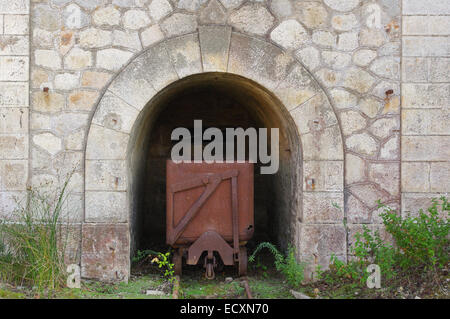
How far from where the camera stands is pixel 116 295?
4324 mm

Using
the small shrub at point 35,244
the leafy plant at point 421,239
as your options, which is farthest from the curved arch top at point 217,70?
the leafy plant at point 421,239

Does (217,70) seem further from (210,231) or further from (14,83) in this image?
(14,83)

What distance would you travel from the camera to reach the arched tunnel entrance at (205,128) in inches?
209

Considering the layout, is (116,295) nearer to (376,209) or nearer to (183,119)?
(376,209)

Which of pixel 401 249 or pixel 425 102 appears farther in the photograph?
pixel 425 102

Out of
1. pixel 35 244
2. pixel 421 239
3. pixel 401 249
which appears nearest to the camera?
pixel 421 239

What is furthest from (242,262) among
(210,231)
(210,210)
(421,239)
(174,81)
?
(174,81)

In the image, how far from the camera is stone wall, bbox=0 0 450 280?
468 cm

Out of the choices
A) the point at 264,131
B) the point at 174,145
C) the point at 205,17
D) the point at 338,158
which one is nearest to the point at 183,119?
the point at 174,145

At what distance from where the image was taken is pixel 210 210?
5145mm

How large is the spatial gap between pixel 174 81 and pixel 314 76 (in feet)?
4.89

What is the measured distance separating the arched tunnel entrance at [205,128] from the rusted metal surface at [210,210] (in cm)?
51
